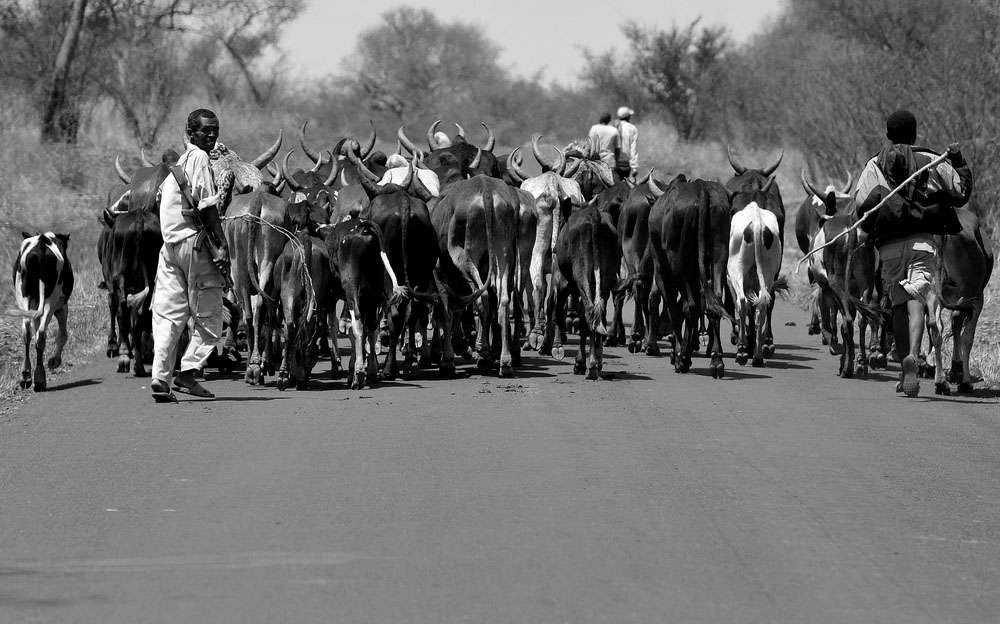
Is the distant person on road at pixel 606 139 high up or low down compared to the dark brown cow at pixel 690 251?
up

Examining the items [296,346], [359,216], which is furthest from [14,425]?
[359,216]

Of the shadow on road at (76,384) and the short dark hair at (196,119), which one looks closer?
the short dark hair at (196,119)

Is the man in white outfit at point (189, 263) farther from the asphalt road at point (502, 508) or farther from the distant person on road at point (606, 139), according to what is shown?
the distant person on road at point (606, 139)

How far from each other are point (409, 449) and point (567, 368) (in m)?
5.32

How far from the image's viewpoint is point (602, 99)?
57938 millimetres

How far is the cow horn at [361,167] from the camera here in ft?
48.7

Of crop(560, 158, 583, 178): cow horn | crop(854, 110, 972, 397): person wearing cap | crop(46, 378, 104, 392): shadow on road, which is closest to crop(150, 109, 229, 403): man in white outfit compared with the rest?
crop(46, 378, 104, 392): shadow on road

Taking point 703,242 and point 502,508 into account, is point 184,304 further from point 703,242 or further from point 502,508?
point 703,242

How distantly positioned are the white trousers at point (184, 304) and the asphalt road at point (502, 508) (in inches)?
18.1

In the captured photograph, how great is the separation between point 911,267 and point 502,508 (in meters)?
5.76

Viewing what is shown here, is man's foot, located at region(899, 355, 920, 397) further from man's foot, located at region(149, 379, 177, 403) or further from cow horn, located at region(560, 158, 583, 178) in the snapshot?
cow horn, located at region(560, 158, 583, 178)

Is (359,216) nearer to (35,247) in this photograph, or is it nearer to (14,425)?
(35,247)

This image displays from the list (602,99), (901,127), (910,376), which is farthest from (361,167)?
(602,99)

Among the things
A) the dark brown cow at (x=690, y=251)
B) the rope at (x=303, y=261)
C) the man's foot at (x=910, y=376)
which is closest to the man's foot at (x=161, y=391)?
the rope at (x=303, y=261)
